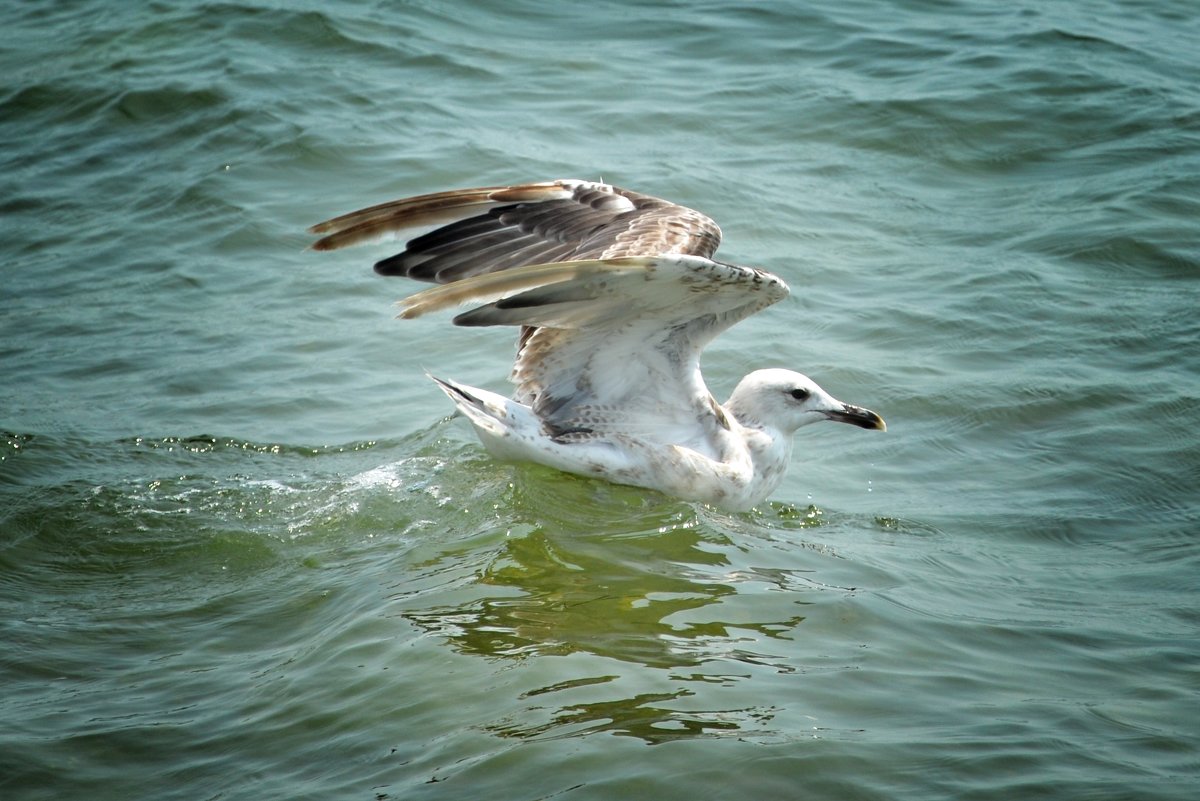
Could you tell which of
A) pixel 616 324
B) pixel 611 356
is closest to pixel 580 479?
pixel 611 356

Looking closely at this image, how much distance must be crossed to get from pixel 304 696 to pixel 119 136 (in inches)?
326

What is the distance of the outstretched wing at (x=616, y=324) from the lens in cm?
530

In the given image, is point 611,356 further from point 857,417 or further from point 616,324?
point 857,417

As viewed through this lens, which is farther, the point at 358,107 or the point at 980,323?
the point at 358,107

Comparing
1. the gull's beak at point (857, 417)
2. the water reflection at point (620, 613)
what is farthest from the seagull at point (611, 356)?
the water reflection at point (620, 613)

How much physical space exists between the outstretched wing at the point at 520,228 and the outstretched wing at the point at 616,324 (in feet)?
1.00

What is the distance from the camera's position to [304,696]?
A: 4.63 m

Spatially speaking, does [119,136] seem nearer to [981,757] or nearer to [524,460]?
[524,460]

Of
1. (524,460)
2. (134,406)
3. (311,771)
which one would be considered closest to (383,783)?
(311,771)

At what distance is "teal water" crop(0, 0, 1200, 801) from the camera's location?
444 centimetres

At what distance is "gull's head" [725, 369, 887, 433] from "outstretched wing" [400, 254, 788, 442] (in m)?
0.35

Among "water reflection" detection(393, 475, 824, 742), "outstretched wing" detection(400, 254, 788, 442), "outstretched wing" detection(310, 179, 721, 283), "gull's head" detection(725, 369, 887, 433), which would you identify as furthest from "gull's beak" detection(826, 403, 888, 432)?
"outstretched wing" detection(310, 179, 721, 283)

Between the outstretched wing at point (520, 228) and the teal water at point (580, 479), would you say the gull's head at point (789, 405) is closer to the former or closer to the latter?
the teal water at point (580, 479)

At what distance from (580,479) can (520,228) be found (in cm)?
126
